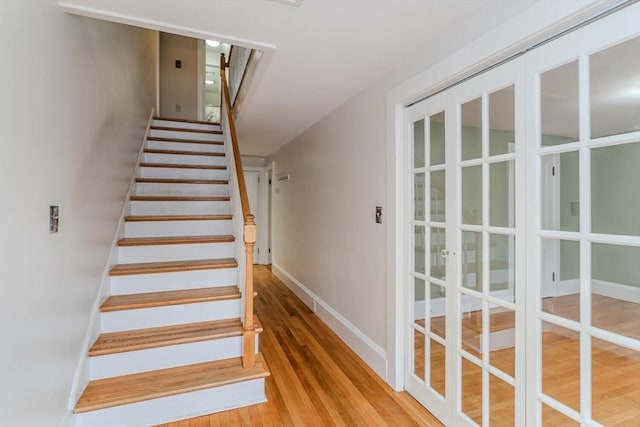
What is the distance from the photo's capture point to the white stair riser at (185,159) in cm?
360

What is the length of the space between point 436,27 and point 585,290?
140cm

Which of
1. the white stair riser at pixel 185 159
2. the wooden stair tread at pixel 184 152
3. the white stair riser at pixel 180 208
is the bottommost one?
the white stair riser at pixel 180 208

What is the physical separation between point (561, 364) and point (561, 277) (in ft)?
1.10

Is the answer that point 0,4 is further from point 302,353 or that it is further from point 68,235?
point 302,353

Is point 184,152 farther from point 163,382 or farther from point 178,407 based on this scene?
point 178,407

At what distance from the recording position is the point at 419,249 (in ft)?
6.59

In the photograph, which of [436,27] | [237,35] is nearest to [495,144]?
[436,27]

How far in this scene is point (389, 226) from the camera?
2.18m

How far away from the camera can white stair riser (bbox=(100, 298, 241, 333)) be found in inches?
83.1

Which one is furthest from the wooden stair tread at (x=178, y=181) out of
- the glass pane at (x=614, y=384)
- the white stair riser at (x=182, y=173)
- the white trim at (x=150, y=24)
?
the glass pane at (x=614, y=384)

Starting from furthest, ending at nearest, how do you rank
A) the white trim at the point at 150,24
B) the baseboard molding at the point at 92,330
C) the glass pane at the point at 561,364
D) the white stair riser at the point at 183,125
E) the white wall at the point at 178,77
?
the white wall at the point at 178,77, the white stair riser at the point at 183,125, the baseboard molding at the point at 92,330, the white trim at the point at 150,24, the glass pane at the point at 561,364

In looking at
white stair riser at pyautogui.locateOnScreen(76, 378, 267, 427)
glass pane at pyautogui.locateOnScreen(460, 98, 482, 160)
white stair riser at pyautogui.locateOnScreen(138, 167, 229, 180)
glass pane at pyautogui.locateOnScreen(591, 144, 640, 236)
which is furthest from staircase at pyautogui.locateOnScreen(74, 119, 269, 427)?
glass pane at pyautogui.locateOnScreen(591, 144, 640, 236)

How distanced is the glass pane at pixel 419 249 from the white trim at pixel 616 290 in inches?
35.8

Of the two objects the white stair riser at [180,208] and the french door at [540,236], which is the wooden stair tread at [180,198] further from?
the french door at [540,236]
